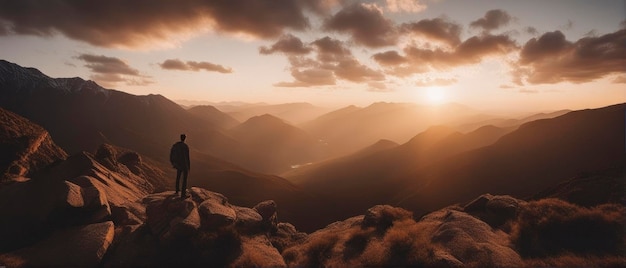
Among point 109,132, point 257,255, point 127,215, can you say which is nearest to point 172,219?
point 127,215

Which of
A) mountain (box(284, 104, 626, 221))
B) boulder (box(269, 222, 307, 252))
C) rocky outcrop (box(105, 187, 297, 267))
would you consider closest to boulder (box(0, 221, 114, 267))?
rocky outcrop (box(105, 187, 297, 267))

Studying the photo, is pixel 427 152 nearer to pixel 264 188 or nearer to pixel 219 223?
pixel 264 188

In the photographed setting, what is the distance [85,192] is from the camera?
602 inches

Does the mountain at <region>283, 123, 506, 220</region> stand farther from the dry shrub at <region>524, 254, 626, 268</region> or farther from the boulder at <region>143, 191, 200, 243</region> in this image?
the dry shrub at <region>524, 254, 626, 268</region>

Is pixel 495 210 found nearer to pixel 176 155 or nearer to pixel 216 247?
pixel 216 247

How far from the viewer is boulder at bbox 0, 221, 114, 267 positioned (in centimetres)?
1156

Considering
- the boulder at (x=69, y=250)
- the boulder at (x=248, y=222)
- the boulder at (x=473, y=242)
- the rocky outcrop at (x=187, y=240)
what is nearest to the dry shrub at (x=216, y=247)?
the rocky outcrop at (x=187, y=240)

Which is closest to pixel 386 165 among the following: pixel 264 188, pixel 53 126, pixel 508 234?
pixel 264 188

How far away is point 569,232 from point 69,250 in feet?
69.5

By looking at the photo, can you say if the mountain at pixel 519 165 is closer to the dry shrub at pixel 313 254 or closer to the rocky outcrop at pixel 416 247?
the rocky outcrop at pixel 416 247

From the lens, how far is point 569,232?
547 inches

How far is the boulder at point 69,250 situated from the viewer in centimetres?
1156

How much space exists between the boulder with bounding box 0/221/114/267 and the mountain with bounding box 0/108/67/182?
15480 millimetres

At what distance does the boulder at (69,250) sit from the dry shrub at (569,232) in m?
17.3
